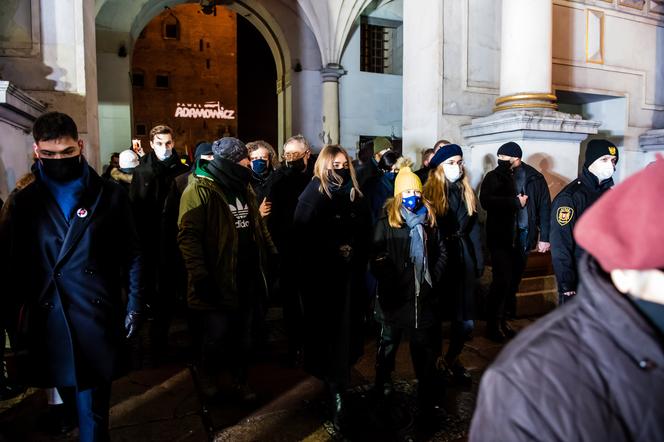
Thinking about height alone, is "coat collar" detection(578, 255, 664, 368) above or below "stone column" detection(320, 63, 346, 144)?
below

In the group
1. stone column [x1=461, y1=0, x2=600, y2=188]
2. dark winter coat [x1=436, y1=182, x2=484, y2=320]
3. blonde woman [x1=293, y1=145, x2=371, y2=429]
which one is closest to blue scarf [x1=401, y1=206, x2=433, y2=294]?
blonde woman [x1=293, y1=145, x2=371, y2=429]

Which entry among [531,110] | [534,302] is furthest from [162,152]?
[531,110]

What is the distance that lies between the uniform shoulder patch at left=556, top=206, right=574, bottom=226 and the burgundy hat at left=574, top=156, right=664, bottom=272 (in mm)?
2929

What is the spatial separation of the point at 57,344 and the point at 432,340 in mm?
2251

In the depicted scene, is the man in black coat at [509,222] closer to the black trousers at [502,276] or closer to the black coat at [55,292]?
the black trousers at [502,276]

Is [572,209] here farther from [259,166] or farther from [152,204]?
[152,204]

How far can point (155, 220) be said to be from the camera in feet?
14.9

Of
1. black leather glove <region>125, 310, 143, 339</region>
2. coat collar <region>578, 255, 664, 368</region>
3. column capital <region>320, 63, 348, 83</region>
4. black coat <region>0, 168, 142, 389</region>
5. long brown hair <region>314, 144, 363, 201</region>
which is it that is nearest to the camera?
coat collar <region>578, 255, 664, 368</region>

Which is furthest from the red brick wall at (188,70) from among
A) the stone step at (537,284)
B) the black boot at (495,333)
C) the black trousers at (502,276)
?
the black boot at (495,333)

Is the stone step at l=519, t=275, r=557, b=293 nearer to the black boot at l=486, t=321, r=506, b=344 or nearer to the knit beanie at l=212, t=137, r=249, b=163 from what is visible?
the black boot at l=486, t=321, r=506, b=344

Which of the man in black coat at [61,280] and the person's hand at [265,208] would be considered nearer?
the man in black coat at [61,280]

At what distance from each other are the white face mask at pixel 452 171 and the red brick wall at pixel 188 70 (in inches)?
1259

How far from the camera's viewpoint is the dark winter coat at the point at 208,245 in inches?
129

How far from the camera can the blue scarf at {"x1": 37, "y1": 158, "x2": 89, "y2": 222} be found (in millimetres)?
2488
